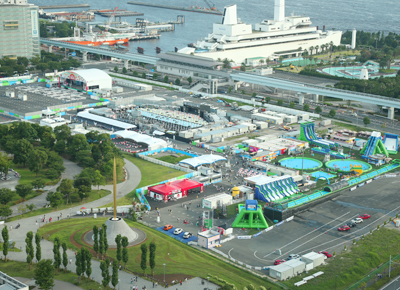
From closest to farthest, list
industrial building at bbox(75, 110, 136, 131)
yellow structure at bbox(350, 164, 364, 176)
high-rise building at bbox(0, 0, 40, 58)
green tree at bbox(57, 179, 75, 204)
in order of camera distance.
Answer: green tree at bbox(57, 179, 75, 204) → yellow structure at bbox(350, 164, 364, 176) → industrial building at bbox(75, 110, 136, 131) → high-rise building at bbox(0, 0, 40, 58)

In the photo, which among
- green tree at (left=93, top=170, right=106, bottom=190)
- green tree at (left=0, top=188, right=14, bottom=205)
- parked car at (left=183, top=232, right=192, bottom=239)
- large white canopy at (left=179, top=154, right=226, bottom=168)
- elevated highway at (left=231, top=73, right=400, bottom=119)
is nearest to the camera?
parked car at (left=183, top=232, right=192, bottom=239)

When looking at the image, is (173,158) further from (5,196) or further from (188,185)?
(5,196)

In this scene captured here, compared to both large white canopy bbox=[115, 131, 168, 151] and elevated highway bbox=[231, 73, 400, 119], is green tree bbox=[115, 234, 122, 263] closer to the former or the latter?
large white canopy bbox=[115, 131, 168, 151]

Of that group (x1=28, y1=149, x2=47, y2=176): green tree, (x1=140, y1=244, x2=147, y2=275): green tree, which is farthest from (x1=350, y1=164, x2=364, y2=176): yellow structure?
(x1=28, y1=149, x2=47, y2=176): green tree

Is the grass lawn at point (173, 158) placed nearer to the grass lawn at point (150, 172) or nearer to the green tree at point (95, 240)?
the grass lawn at point (150, 172)

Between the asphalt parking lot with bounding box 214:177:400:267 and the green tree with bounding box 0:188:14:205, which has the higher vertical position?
the green tree with bounding box 0:188:14:205
